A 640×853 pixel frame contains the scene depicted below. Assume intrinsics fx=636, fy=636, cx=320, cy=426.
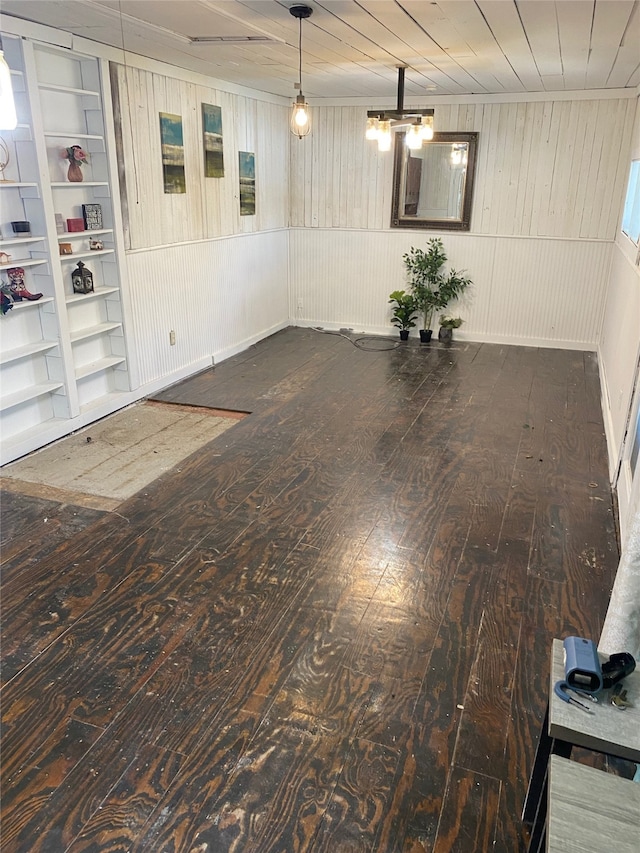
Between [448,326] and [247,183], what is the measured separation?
2699mm

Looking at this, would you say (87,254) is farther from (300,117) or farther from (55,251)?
(300,117)

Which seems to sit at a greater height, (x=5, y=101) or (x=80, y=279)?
(x=5, y=101)

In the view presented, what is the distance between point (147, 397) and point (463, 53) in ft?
11.5

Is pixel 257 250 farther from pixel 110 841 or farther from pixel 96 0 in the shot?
pixel 110 841

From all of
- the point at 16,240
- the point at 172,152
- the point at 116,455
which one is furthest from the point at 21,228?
the point at 172,152

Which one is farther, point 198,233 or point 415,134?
point 198,233

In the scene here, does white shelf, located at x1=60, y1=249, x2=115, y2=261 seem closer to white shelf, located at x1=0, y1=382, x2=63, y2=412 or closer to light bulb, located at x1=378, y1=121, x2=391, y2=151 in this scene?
white shelf, located at x1=0, y1=382, x2=63, y2=412

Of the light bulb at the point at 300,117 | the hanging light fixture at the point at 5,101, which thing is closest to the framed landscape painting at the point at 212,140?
the light bulb at the point at 300,117

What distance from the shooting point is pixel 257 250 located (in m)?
7.04

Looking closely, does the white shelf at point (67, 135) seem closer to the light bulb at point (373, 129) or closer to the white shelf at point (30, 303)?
the white shelf at point (30, 303)

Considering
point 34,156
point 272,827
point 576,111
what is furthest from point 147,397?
point 576,111

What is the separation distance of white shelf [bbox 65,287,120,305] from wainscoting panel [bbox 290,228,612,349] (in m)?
3.49

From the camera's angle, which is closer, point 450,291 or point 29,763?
point 29,763

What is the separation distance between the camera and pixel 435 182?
277 inches
